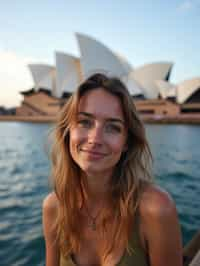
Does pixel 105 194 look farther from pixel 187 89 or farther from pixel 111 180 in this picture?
pixel 187 89

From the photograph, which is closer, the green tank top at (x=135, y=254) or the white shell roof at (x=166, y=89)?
the green tank top at (x=135, y=254)

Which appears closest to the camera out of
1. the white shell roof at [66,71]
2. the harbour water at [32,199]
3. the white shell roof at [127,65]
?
the harbour water at [32,199]

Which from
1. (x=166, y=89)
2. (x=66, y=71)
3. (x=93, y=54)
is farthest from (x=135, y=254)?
(x=66, y=71)

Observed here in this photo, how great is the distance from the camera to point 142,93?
32.2 meters

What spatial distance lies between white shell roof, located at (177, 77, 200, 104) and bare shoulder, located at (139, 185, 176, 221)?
3069 cm

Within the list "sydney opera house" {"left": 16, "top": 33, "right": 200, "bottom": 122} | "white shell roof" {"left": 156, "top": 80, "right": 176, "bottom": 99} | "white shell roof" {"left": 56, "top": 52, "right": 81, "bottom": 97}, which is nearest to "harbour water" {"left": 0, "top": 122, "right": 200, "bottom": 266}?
"sydney opera house" {"left": 16, "top": 33, "right": 200, "bottom": 122}

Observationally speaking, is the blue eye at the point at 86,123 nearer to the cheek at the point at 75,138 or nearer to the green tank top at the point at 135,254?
the cheek at the point at 75,138

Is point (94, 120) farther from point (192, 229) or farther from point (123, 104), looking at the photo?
point (192, 229)

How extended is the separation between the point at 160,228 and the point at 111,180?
279 mm

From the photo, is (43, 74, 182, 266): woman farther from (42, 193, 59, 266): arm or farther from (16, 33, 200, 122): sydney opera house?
(16, 33, 200, 122): sydney opera house

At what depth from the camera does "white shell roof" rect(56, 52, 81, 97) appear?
103ft

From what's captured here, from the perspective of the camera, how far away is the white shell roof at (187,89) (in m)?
28.6

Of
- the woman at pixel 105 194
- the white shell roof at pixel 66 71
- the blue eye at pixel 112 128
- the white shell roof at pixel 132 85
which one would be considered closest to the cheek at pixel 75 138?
the woman at pixel 105 194

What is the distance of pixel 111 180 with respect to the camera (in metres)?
0.96
